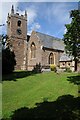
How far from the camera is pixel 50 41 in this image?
60562mm

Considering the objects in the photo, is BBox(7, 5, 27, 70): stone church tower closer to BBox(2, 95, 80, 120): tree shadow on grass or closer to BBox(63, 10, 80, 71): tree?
BBox(63, 10, 80, 71): tree

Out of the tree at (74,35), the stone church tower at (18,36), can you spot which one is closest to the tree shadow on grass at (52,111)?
the tree at (74,35)

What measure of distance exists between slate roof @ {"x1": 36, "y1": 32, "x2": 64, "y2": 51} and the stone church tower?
6332 mm

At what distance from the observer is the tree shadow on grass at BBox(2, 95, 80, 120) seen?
12766 mm

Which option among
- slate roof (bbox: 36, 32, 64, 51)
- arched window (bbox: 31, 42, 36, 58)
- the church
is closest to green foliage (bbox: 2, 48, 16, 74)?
the church

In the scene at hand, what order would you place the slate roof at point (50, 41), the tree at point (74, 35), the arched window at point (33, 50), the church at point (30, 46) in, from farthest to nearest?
the arched window at point (33, 50)
the slate roof at point (50, 41)
the church at point (30, 46)
the tree at point (74, 35)

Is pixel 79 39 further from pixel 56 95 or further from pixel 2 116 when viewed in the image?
pixel 2 116

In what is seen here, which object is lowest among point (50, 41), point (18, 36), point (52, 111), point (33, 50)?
point (52, 111)

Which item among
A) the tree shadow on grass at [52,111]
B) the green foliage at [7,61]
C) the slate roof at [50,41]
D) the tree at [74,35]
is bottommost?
the tree shadow on grass at [52,111]

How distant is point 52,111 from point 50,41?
47.5m

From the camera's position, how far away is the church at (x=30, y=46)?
56.9 m

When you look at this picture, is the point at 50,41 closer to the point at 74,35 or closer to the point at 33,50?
the point at 33,50

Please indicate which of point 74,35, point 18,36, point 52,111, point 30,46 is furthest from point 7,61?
point 18,36

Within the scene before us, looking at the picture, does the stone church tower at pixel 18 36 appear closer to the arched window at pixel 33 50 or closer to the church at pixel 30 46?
the church at pixel 30 46
